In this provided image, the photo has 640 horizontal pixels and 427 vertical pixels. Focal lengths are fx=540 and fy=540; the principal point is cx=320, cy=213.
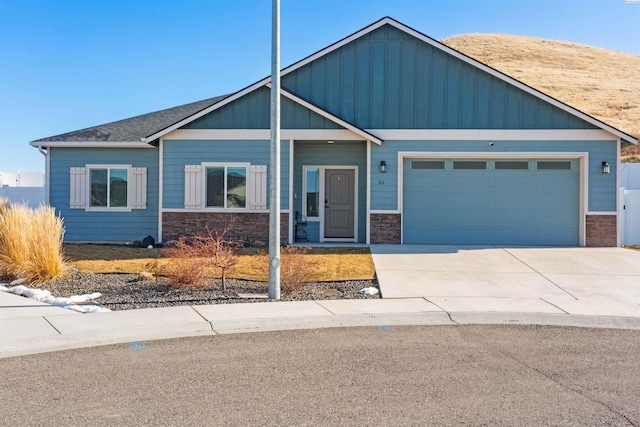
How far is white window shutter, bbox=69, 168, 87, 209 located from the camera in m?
16.9

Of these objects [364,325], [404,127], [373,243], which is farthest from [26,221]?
[404,127]

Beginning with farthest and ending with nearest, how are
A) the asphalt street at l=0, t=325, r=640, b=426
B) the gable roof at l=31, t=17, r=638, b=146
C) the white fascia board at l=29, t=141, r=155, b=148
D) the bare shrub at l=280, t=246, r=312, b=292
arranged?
the white fascia board at l=29, t=141, r=155, b=148
the gable roof at l=31, t=17, r=638, b=146
the bare shrub at l=280, t=246, r=312, b=292
the asphalt street at l=0, t=325, r=640, b=426

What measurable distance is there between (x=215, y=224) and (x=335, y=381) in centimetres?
1141

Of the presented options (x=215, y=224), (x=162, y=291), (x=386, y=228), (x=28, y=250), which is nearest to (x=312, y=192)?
(x=386, y=228)

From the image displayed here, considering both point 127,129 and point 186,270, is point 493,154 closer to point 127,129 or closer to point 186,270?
point 186,270

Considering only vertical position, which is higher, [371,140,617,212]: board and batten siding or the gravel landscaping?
[371,140,617,212]: board and batten siding

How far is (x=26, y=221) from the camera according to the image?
10.5 meters

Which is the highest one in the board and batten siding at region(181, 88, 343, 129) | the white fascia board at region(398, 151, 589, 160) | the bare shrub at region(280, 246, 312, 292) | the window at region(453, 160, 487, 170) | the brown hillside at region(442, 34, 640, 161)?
the brown hillside at region(442, 34, 640, 161)

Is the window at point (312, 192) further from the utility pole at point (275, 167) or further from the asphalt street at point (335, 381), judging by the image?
the asphalt street at point (335, 381)

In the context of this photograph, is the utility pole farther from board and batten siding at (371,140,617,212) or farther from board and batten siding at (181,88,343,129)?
board and batten siding at (371,140,617,212)

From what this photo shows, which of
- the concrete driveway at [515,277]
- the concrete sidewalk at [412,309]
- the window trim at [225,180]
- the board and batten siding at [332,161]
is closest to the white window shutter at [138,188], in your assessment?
the window trim at [225,180]

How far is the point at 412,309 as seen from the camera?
8875 millimetres

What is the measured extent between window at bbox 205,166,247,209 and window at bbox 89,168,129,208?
285 cm

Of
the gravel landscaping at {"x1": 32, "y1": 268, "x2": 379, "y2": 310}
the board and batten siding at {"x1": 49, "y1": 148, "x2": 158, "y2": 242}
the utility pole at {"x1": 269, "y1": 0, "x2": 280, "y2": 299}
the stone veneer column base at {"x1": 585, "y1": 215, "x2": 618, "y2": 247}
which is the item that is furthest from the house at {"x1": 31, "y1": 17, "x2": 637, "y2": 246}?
the utility pole at {"x1": 269, "y1": 0, "x2": 280, "y2": 299}
